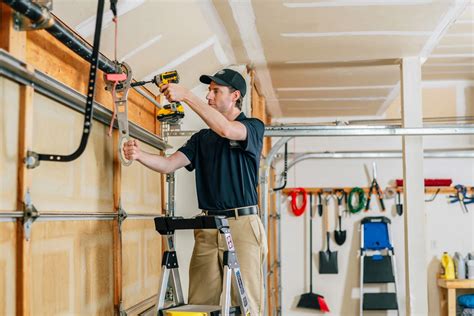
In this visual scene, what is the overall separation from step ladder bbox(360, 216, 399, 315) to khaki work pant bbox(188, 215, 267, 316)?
4328 mm

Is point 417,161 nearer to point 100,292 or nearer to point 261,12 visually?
point 261,12

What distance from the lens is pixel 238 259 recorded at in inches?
112

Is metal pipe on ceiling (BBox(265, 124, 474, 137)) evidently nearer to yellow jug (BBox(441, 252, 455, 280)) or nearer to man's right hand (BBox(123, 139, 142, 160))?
man's right hand (BBox(123, 139, 142, 160))

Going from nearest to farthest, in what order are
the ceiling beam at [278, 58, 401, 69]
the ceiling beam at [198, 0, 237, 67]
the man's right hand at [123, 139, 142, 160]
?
the man's right hand at [123, 139, 142, 160]
the ceiling beam at [198, 0, 237, 67]
the ceiling beam at [278, 58, 401, 69]

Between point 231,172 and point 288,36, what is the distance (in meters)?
1.49

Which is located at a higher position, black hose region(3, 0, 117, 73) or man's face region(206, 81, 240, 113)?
black hose region(3, 0, 117, 73)

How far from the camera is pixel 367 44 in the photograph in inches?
167

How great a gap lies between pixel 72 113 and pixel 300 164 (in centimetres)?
513

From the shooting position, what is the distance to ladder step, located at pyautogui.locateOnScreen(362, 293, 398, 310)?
22.6ft

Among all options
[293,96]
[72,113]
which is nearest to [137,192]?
[72,113]

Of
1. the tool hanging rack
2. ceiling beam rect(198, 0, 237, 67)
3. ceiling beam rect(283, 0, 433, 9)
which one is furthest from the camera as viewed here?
the tool hanging rack

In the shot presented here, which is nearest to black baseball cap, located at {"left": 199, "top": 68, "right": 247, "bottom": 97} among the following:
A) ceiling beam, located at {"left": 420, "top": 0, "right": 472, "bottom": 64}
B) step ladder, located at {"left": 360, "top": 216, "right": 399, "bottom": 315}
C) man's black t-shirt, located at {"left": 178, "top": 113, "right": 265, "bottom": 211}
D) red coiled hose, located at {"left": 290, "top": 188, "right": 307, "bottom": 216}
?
man's black t-shirt, located at {"left": 178, "top": 113, "right": 265, "bottom": 211}

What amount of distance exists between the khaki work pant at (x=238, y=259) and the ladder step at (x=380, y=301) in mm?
4414

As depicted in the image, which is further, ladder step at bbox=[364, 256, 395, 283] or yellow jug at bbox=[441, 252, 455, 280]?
Answer: ladder step at bbox=[364, 256, 395, 283]
